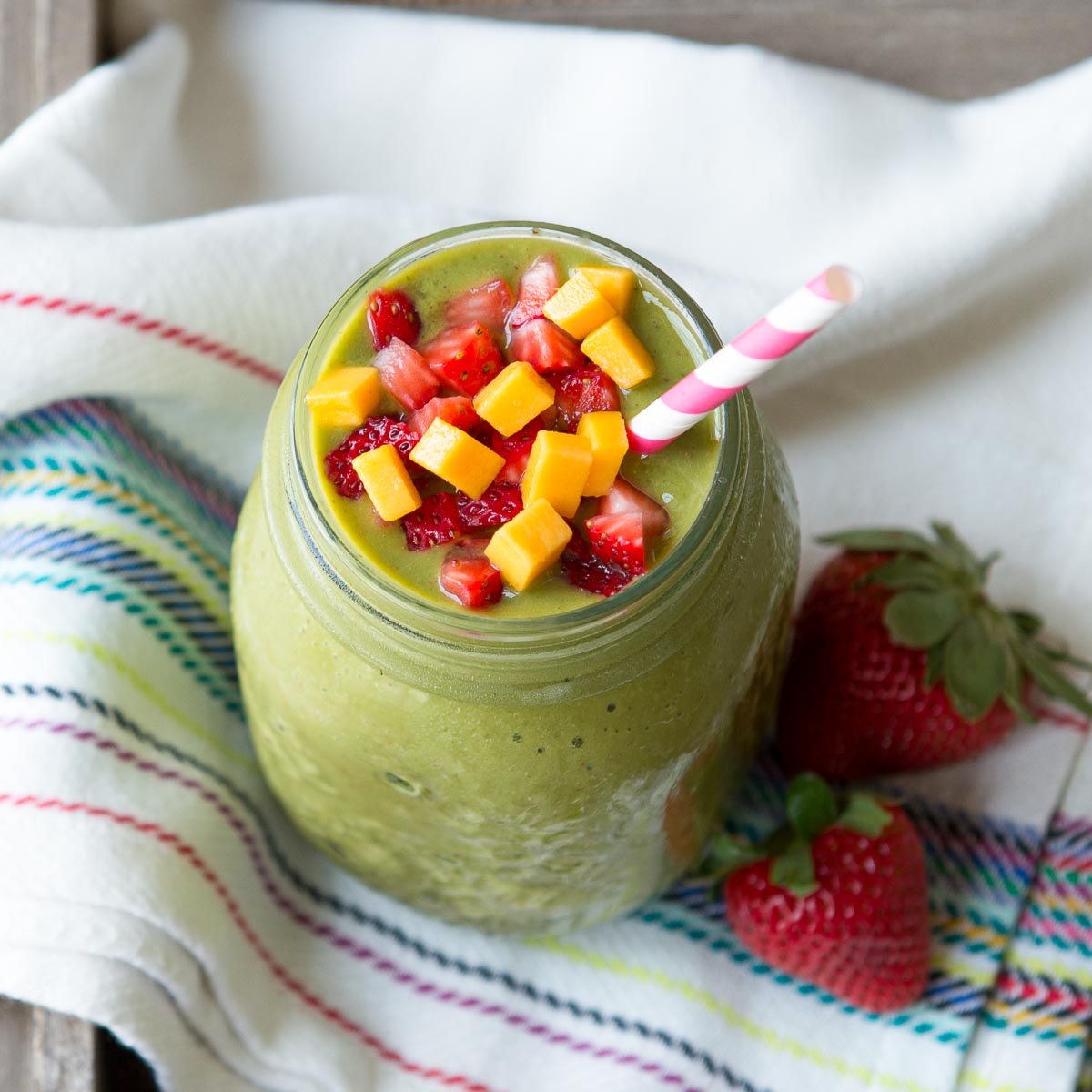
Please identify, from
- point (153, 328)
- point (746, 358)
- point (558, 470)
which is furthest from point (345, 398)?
point (153, 328)

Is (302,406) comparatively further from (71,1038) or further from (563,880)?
(71,1038)

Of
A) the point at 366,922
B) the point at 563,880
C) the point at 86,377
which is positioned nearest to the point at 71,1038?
the point at 366,922

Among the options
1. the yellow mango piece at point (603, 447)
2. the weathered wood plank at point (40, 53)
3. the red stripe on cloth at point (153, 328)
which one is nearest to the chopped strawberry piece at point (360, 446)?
the yellow mango piece at point (603, 447)

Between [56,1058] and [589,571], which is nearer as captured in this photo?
[589,571]

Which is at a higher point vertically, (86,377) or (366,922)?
(86,377)

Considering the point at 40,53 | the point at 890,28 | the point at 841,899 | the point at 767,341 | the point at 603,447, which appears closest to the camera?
the point at 767,341

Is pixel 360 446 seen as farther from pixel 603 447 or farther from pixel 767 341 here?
pixel 767 341

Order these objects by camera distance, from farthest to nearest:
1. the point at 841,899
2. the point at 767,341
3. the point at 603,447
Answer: the point at 841,899
the point at 603,447
the point at 767,341

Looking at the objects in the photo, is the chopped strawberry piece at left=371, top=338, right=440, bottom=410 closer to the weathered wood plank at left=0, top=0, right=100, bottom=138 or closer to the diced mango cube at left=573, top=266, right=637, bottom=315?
the diced mango cube at left=573, top=266, right=637, bottom=315

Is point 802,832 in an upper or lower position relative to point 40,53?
lower
